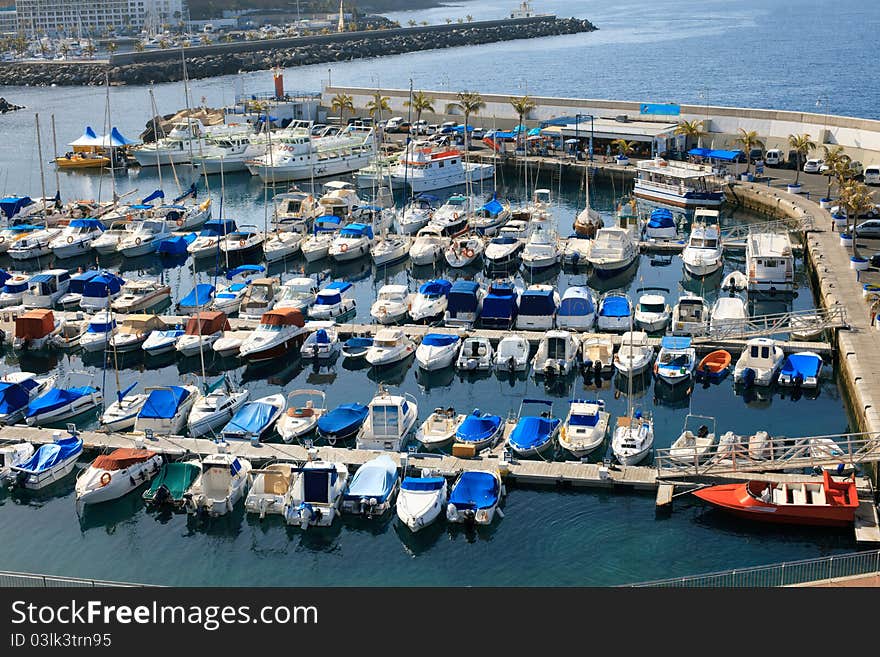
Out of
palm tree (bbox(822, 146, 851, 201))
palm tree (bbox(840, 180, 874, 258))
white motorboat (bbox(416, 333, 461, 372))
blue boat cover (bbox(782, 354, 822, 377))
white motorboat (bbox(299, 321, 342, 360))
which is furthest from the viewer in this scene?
palm tree (bbox(822, 146, 851, 201))

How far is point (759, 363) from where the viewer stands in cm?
3669

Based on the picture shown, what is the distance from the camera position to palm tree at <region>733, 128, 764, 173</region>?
217ft

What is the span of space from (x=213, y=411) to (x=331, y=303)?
11.7 meters

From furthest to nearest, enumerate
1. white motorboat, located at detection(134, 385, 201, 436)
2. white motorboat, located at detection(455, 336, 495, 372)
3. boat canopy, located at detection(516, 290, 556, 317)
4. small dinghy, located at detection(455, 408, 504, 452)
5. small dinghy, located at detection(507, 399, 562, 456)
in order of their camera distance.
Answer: boat canopy, located at detection(516, 290, 556, 317)
white motorboat, located at detection(455, 336, 495, 372)
white motorboat, located at detection(134, 385, 201, 436)
small dinghy, located at detection(455, 408, 504, 452)
small dinghy, located at detection(507, 399, 562, 456)

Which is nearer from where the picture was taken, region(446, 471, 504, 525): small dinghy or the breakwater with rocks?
region(446, 471, 504, 525): small dinghy

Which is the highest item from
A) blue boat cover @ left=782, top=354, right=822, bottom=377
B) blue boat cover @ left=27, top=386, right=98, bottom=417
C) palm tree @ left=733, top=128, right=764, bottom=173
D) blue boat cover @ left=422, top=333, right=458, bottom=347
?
palm tree @ left=733, top=128, right=764, bottom=173

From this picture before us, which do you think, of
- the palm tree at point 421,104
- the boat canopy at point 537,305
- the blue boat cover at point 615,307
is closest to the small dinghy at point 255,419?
the boat canopy at point 537,305

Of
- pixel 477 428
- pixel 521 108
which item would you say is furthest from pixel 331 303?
pixel 521 108

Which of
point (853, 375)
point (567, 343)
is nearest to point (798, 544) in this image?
point (853, 375)

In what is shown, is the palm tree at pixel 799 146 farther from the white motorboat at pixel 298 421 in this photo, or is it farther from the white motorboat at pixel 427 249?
the white motorboat at pixel 298 421

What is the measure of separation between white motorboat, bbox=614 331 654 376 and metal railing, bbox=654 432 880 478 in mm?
6899

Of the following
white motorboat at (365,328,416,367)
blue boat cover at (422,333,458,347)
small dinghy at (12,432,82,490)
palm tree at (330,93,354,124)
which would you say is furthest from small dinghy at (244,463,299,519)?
palm tree at (330,93,354,124)

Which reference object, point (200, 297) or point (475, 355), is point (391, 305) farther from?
point (200, 297)

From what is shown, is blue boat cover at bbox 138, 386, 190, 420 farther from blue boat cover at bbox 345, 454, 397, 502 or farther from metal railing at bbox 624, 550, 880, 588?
metal railing at bbox 624, 550, 880, 588
